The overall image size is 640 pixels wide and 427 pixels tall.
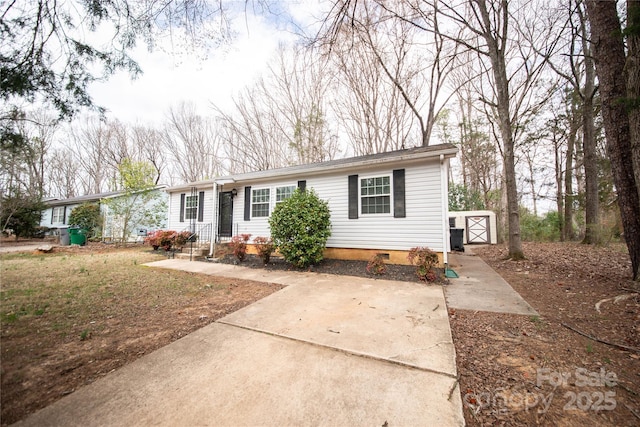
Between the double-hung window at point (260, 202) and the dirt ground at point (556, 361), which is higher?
the double-hung window at point (260, 202)

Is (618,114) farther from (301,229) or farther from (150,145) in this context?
(150,145)

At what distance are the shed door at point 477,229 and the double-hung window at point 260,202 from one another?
11.7 metres

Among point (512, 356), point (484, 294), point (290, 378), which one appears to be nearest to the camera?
point (290, 378)

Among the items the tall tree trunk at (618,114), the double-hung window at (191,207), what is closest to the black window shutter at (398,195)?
the tall tree trunk at (618,114)

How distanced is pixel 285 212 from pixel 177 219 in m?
7.66

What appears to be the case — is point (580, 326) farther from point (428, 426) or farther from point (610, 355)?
point (428, 426)

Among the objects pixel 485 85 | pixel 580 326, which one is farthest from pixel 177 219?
pixel 485 85

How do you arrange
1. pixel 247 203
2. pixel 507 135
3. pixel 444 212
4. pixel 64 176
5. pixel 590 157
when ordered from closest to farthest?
pixel 444 212 < pixel 507 135 < pixel 590 157 < pixel 247 203 < pixel 64 176

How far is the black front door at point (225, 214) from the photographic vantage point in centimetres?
955

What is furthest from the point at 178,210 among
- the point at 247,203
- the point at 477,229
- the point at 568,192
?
the point at 568,192

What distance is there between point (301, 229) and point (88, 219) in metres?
15.7

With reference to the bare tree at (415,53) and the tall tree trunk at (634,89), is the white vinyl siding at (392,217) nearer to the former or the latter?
the tall tree trunk at (634,89)

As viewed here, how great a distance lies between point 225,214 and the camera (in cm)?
975

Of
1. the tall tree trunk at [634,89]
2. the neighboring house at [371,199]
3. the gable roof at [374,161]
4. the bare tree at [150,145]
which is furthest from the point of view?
the bare tree at [150,145]
